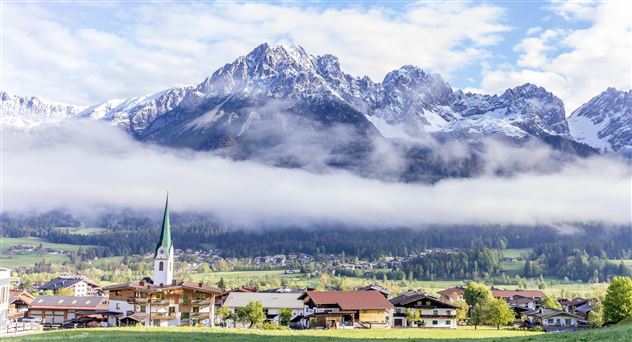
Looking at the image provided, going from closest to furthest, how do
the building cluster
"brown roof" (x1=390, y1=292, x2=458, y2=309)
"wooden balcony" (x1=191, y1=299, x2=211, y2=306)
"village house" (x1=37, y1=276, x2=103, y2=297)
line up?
the building cluster → "wooden balcony" (x1=191, y1=299, x2=211, y2=306) → "brown roof" (x1=390, y1=292, x2=458, y2=309) → "village house" (x1=37, y1=276, x2=103, y2=297)

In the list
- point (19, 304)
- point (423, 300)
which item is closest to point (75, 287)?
point (19, 304)

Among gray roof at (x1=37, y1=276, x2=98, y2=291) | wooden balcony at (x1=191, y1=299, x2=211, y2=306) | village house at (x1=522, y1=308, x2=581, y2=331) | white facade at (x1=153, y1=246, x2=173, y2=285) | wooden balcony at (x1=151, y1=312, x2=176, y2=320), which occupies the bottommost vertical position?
village house at (x1=522, y1=308, x2=581, y2=331)

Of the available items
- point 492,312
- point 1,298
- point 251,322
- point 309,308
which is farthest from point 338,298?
point 1,298

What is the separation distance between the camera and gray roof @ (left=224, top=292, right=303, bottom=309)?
445ft

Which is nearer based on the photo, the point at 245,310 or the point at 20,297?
the point at 245,310

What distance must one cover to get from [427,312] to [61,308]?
2863 inches

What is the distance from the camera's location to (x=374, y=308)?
118m

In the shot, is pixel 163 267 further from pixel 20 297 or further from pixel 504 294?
pixel 504 294

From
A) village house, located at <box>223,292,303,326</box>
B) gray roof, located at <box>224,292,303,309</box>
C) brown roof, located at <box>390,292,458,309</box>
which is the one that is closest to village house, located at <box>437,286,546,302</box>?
brown roof, located at <box>390,292,458,309</box>

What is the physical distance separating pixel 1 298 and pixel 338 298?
59.9m

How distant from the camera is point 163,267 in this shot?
12575 cm

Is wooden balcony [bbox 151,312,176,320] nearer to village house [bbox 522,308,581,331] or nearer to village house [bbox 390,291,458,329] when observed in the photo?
village house [bbox 390,291,458,329]

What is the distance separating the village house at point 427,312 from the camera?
12594cm

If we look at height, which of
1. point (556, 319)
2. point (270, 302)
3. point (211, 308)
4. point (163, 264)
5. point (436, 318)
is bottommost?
point (556, 319)
